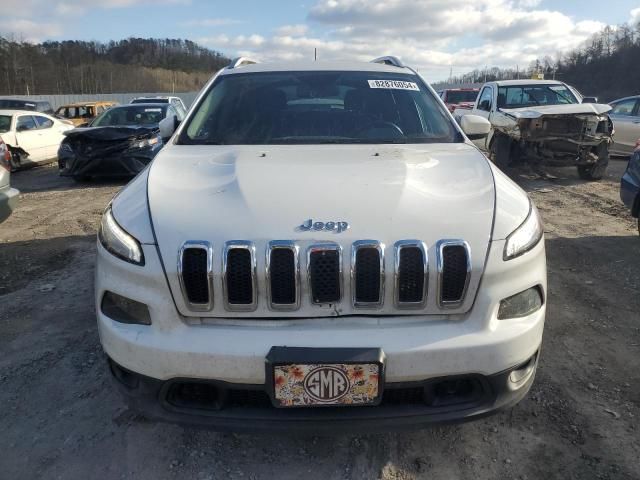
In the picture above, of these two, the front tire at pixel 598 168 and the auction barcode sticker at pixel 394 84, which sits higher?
the auction barcode sticker at pixel 394 84

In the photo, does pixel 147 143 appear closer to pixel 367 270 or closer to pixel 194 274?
pixel 194 274

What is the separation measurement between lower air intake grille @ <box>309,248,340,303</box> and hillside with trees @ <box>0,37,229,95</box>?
62040 millimetres

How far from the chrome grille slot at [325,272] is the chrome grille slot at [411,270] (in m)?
0.22

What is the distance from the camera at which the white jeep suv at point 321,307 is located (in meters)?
1.91

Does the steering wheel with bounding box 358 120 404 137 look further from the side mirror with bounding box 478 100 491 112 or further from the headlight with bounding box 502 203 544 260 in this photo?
the side mirror with bounding box 478 100 491 112

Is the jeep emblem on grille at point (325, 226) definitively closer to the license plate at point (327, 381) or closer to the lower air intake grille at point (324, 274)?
the lower air intake grille at point (324, 274)

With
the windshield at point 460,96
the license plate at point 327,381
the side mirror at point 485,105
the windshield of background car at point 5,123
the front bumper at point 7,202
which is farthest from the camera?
the windshield at point 460,96

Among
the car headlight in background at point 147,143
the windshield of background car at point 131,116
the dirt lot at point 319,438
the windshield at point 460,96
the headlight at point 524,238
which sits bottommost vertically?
the dirt lot at point 319,438

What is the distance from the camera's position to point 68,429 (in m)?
2.51

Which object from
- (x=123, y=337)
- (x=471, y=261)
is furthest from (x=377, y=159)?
(x=123, y=337)

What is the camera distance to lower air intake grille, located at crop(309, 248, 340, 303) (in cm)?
195


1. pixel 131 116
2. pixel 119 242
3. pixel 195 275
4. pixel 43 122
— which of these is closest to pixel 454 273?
pixel 195 275

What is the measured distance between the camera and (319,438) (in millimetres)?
2445

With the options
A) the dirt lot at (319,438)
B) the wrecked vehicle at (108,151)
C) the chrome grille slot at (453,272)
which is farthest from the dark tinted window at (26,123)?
the chrome grille slot at (453,272)
